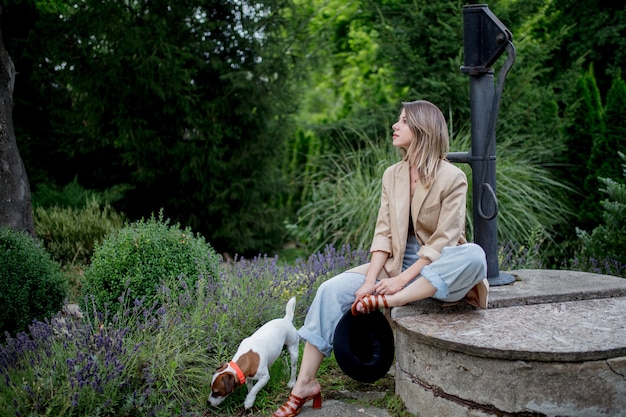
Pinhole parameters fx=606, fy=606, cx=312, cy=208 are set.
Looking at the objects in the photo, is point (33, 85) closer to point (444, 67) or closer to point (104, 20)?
point (104, 20)

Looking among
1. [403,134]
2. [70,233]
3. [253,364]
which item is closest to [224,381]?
[253,364]

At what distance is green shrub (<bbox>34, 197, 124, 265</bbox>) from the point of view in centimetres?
596

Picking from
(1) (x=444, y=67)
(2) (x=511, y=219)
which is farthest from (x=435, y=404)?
(1) (x=444, y=67)

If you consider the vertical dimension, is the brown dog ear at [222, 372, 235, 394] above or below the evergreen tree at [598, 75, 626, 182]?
below

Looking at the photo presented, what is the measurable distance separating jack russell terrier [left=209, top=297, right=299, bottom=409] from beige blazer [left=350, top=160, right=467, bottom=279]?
0.54m

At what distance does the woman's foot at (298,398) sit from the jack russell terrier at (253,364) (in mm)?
158

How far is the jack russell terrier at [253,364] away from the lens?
9.39ft

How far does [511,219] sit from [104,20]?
16.3 ft

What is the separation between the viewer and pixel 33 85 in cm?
811

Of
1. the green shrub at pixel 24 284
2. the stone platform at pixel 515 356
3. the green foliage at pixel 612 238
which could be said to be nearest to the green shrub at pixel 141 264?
the green shrub at pixel 24 284

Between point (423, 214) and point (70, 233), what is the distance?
4202 millimetres

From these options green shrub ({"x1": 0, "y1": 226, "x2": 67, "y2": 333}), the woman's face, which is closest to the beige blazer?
the woman's face

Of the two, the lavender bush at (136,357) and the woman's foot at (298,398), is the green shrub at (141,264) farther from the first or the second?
the woman's foot at (298,398)

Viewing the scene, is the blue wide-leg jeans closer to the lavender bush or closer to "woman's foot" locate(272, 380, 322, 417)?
"woman's foot" locate(272, 380, 322, 417)
